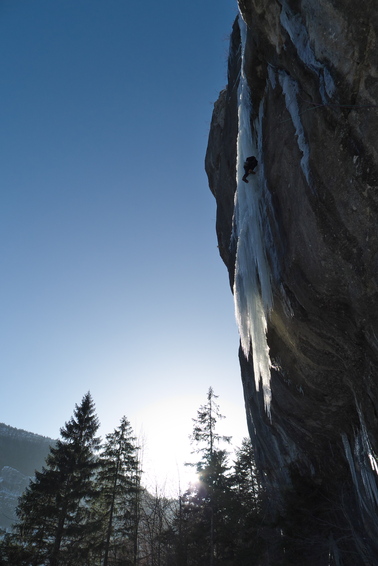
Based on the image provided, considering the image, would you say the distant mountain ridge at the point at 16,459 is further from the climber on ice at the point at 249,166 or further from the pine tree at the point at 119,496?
the climber on ice at the point at 249,166

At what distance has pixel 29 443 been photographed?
111375mm

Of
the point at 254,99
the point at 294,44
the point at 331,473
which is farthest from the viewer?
the point at 331,473

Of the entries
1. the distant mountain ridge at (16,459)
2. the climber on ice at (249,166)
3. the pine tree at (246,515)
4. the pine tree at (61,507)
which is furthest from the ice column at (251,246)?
the distant mountain ridge at (16,459)

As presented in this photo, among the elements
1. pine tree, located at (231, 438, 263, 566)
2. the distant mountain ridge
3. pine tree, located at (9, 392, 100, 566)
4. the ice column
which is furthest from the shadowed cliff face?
the distant mountain ridge

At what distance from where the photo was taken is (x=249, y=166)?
18.4 feet

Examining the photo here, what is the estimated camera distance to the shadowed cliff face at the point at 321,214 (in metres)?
3.24

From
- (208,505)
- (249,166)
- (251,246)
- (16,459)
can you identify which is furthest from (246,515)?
(16,459)

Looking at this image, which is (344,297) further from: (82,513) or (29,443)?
(29,443)

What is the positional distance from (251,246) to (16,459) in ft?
428

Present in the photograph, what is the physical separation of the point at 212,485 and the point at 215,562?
2.94m

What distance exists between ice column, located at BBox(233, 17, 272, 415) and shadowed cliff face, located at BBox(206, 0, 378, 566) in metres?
0.11

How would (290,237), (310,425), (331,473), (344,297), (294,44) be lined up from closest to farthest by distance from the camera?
(294,44) < (344,297) < (290,237) < (310,425) < (331,473)

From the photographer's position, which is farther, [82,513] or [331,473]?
[82,513]

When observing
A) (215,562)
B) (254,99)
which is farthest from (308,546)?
(254,99)
